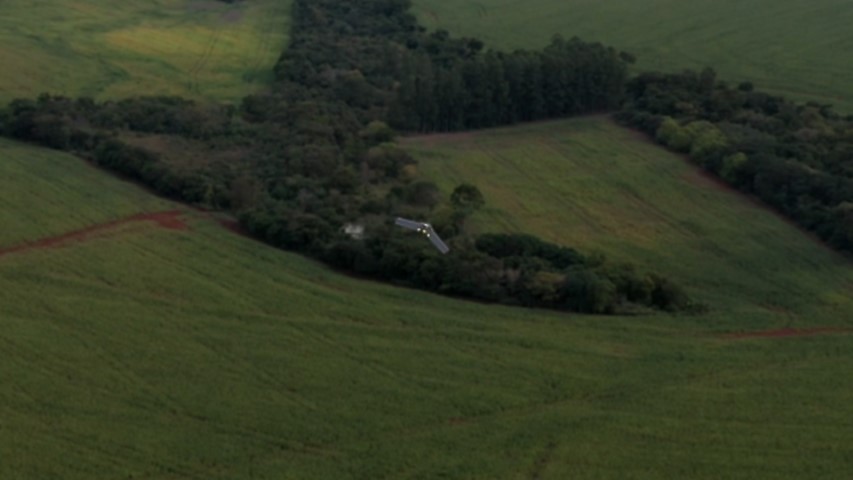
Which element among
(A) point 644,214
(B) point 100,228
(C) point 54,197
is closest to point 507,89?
(A) point 644,214

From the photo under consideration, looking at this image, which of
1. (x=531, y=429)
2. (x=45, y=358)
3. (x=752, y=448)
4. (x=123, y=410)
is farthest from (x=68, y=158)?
(x=752, y=448)

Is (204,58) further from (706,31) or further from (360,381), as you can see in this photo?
(360,381)

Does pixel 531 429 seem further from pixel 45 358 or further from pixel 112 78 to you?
pixel 112 78

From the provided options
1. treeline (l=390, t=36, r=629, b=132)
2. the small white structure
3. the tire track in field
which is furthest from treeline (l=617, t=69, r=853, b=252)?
the tire track in field

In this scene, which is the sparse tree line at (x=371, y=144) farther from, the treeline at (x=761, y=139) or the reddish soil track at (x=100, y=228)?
the treeline at (x=761, y=139)

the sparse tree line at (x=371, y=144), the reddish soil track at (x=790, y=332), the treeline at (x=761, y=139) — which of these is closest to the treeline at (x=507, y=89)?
the sparse tree line at (x=371, y=144)
